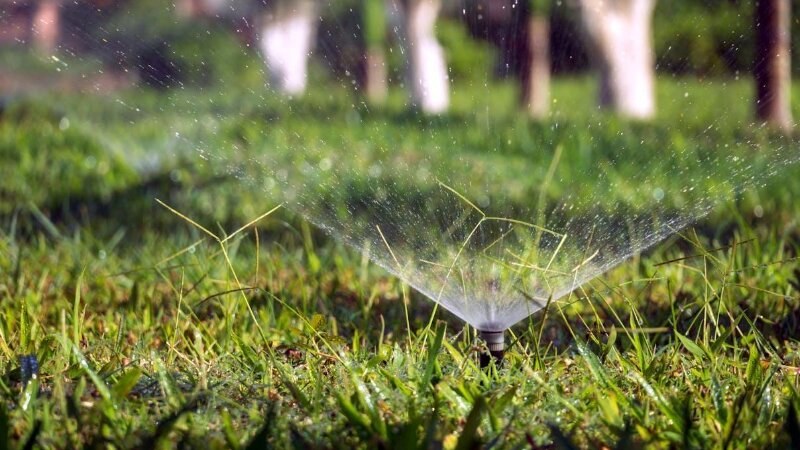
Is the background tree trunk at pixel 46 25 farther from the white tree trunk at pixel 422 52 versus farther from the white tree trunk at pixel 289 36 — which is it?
the white tree trunk at pixel 422 52

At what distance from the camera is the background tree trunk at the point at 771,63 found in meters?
5.33

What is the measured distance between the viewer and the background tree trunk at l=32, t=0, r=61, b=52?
15.3 metres

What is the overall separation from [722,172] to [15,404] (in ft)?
12.9

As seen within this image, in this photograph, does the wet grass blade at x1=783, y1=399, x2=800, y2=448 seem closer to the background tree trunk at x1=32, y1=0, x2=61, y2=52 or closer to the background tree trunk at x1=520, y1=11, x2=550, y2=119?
the background tree trunk at x1=520, y1=11, x2=550, y2=119

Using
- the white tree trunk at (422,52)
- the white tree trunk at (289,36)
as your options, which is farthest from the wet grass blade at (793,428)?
the white tree trunk at (289,36)

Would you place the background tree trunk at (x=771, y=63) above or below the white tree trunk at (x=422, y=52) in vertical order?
above

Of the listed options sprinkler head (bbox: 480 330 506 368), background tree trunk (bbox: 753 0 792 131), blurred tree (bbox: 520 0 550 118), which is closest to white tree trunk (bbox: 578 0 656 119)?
blurred tree (bbox: 520 0 550 118)

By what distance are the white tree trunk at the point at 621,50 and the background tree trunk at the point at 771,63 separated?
73.9 inches

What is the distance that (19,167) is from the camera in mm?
5289

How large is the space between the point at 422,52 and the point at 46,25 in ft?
32.0

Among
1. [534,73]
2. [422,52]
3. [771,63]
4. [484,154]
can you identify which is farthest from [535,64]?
[484,154]

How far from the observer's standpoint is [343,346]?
7.62 ft

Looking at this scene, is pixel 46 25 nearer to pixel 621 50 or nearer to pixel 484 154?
pixel 621 50

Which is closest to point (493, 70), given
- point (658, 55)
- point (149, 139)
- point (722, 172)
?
point (658, 55)
